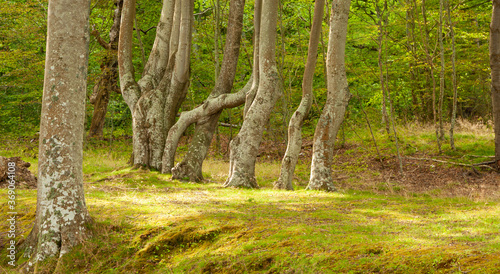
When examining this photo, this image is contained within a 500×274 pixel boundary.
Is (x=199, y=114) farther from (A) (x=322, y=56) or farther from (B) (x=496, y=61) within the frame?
(B) (x=496, y=61)

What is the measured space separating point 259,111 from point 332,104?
1.87 m

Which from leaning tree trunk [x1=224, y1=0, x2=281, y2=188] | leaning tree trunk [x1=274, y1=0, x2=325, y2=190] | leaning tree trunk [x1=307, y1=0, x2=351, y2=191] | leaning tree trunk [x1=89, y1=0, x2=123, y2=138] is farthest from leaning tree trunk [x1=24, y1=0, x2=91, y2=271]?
leaning tree trunk [x1=89, y1=0, x2=123, y2=138]

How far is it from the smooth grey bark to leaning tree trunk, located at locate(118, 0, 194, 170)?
2.10 ft

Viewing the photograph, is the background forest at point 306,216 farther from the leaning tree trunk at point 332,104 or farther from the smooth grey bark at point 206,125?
the leaning tree trunk at point 332,104

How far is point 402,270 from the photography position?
4.17m

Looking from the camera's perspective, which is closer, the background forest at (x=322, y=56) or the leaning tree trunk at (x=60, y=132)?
the leaning tree trunk at (x=60, y=132)

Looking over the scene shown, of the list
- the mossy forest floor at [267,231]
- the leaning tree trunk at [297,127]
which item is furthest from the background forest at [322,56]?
the mossy forest floor at [267,231]

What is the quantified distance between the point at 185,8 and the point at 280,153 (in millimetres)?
9434

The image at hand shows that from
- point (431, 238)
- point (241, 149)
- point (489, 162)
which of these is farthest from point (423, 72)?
point (431, 238)

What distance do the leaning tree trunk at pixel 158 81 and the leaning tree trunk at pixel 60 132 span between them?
20.9 feet

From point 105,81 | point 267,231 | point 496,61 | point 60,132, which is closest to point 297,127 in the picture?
point 267,231

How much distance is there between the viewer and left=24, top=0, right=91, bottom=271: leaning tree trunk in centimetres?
543

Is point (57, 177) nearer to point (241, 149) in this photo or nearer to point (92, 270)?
point (92, 270)

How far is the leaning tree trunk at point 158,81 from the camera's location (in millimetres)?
12016
